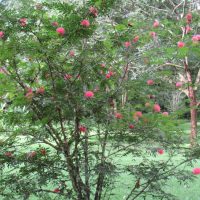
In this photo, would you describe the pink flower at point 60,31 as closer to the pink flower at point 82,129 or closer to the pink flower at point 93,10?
the pink flower at point 93,10

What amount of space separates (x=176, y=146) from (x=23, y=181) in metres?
1.19

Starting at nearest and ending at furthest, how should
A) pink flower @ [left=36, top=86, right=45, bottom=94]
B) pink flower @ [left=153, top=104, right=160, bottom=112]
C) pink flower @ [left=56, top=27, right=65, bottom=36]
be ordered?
pink flower @ [left=56, top=27, right=65, bottom=36] → pink flower @ [left=36, top=86, right=45, bottom=94] → pink flower @ [left=153, top=104, right=160, bottom=112]

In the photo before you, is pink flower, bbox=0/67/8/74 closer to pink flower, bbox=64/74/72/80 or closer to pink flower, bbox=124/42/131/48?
pink flower, bbox=64/74/72/80

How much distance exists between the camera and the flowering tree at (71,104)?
2.66 meters

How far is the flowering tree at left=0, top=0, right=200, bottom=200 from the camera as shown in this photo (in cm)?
266

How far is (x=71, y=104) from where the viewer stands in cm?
280

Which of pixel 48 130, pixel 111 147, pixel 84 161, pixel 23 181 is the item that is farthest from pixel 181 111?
pixel 23 181

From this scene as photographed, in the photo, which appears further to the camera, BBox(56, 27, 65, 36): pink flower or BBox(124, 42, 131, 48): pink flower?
BBox(124, 42, 131, 48): pink flower

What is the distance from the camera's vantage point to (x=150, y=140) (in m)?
2.95

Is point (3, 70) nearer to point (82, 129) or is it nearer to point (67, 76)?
point (67, 76)

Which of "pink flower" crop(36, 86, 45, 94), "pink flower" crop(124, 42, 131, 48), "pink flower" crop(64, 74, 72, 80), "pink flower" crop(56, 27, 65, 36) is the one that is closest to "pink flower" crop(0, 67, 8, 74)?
"pink flower" crop(36, 86, 45, 94)

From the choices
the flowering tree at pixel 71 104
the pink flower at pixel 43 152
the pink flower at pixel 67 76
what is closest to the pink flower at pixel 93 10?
the flowering tree at pixel 71 104

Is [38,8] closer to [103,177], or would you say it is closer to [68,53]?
[68,53]

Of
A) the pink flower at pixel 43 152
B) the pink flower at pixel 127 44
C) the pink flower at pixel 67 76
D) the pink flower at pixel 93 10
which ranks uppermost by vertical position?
the pink flower at pixel 93 10
